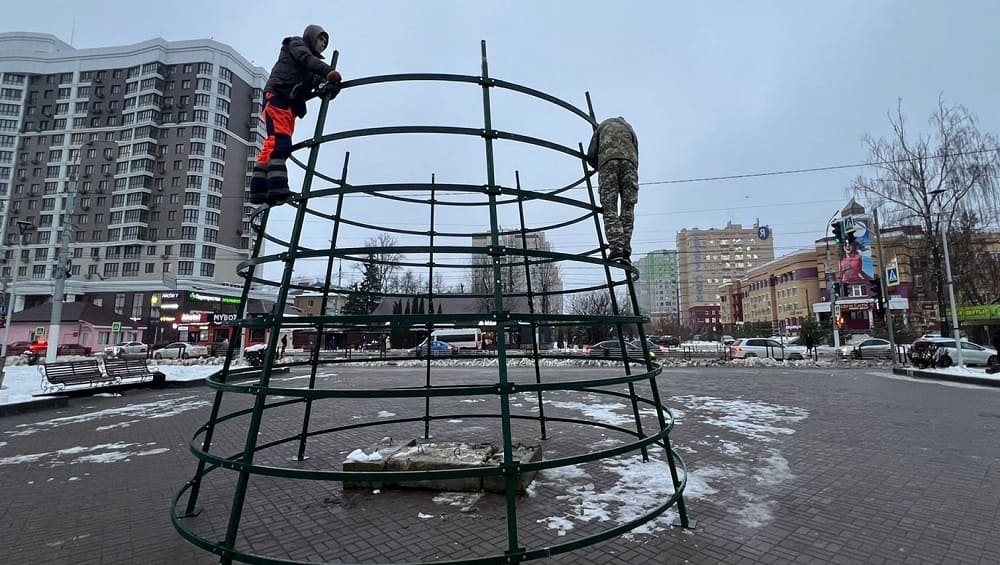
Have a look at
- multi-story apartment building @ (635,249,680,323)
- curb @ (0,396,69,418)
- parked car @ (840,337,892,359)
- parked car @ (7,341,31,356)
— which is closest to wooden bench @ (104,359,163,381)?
curb @ (0,396,69,418)

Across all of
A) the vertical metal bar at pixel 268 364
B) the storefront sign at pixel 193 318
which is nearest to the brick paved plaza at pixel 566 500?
the vertical metal bar at pixel 268 364

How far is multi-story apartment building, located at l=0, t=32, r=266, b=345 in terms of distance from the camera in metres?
53.1

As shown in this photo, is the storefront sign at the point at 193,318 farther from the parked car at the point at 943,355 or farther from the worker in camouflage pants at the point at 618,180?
the parked car at the point at 943,355

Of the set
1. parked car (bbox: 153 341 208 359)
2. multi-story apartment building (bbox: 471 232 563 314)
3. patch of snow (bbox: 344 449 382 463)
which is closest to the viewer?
patch of snow (bbox: 344 449 382 463)

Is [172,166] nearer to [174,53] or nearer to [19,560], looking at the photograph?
[174,53]

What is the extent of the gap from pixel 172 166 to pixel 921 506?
237ft

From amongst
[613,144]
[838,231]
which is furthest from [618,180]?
[838,231]

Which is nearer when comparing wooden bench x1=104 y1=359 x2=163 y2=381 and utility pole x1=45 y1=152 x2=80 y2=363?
wooden bench x1=104 y1=359 x2=163 y2=381

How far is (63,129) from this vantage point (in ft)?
196

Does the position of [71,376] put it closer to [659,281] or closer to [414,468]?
[414,468]

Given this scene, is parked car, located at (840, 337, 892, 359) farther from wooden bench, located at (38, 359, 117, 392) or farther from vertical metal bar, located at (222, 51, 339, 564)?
wooden bench, located at (38, 359, 117, 392)

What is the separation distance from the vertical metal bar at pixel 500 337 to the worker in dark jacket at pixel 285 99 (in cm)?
103

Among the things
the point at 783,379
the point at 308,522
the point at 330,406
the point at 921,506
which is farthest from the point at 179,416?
the point at 783,379

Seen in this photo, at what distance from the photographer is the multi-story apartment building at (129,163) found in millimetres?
53094
